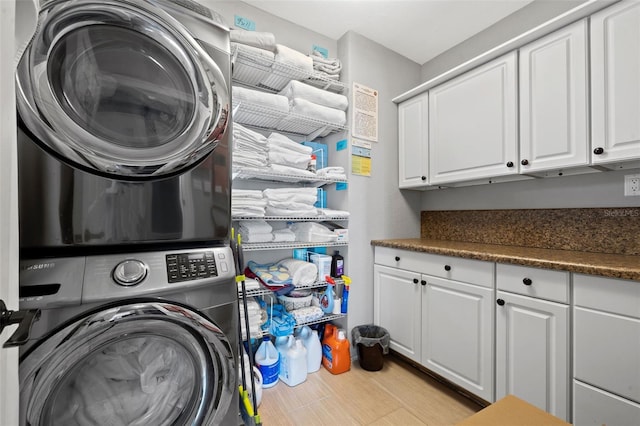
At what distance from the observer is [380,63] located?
2.31m

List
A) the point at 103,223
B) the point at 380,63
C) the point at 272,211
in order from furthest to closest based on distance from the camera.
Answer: the point at 380,63 → the point at 272,211 → the point at 103,223

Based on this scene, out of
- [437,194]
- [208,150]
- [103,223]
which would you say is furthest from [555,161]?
[103,223]

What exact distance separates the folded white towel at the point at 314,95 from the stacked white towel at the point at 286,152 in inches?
12.5

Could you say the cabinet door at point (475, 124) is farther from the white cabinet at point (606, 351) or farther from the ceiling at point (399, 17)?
the white cabinet at point (606, 351)

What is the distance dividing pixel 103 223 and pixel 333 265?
151 cm

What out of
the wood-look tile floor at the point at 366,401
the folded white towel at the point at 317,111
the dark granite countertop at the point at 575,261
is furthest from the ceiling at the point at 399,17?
the wood-look tile floor at the point at 366,401

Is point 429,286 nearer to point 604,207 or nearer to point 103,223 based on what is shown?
point 604,207

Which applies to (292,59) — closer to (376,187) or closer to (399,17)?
(399,17)

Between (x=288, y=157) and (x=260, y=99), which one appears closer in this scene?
(x=260, y=99)

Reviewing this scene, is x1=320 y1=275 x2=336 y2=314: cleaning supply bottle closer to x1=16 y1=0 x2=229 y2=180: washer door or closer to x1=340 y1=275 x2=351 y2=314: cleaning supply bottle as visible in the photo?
x1=340 y1=275 x2=351 y2=314: cleaning supply bottle

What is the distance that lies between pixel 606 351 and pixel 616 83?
49.5 inches

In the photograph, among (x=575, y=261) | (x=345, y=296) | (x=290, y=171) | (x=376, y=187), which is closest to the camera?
(x=575, y=261)

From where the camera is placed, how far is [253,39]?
1.66 metres

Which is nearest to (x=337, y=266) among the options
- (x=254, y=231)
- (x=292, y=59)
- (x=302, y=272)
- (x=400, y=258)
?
(x=302, y=272)
